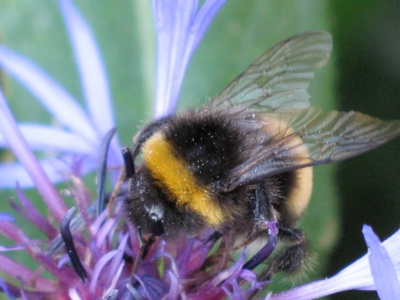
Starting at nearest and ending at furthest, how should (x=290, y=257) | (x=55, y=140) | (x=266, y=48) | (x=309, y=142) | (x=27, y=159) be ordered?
(x=309, y=142)
(x=290, y=257)
(x=27, y=159)
(x=55, y=140)
(x=266, y=48)

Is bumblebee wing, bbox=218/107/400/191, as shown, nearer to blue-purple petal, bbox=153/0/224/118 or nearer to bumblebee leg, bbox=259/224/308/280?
bumblebee leg, bbox=259/224/308/280

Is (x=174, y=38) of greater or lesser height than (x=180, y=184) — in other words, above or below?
above

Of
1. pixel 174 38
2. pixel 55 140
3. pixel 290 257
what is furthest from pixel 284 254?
pixel 55 140

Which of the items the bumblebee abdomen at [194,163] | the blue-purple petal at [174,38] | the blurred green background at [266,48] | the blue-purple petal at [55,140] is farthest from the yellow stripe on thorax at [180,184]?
the blurred green background at [266,48]

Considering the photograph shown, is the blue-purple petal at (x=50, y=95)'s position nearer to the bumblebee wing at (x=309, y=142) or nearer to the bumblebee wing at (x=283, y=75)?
the bumblebee wing at (x=283, y=75)

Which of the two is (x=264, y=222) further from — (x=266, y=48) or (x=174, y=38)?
(x=266, y=48)
